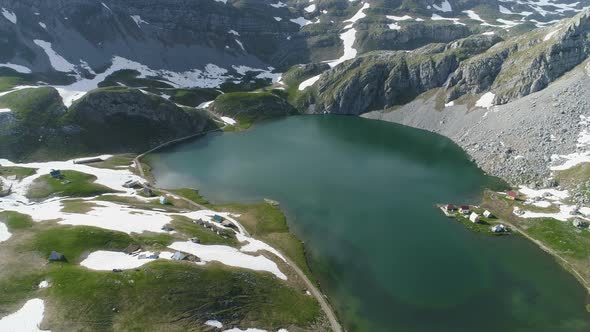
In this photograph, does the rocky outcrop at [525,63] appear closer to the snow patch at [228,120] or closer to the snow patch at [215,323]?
the snow patch at [228,120]

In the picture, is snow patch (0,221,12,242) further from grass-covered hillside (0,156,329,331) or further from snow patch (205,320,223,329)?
snow patch (205,320,223,329)

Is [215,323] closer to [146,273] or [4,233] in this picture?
[146,273]

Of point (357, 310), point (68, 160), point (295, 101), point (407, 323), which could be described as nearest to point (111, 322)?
point (357, 310)

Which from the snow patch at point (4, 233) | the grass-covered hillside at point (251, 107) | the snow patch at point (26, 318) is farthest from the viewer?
the grass-covered hillside at point (251, 107)

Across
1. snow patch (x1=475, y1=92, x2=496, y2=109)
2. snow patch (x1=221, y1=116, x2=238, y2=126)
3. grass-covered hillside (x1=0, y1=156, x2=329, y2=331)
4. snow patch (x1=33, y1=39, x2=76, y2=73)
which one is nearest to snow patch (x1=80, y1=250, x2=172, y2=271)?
grass-covered hillside (x1=0, y1=156, x2=329, y2=331)

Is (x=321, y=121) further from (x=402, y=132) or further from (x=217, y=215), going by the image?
(x=217, y=215)

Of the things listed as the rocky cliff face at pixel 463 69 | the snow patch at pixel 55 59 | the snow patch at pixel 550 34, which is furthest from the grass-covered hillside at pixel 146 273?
the snow patch at pixel 550 34

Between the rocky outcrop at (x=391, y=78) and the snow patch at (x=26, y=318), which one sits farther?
the rocky outcrop at (x=391, y=78)
